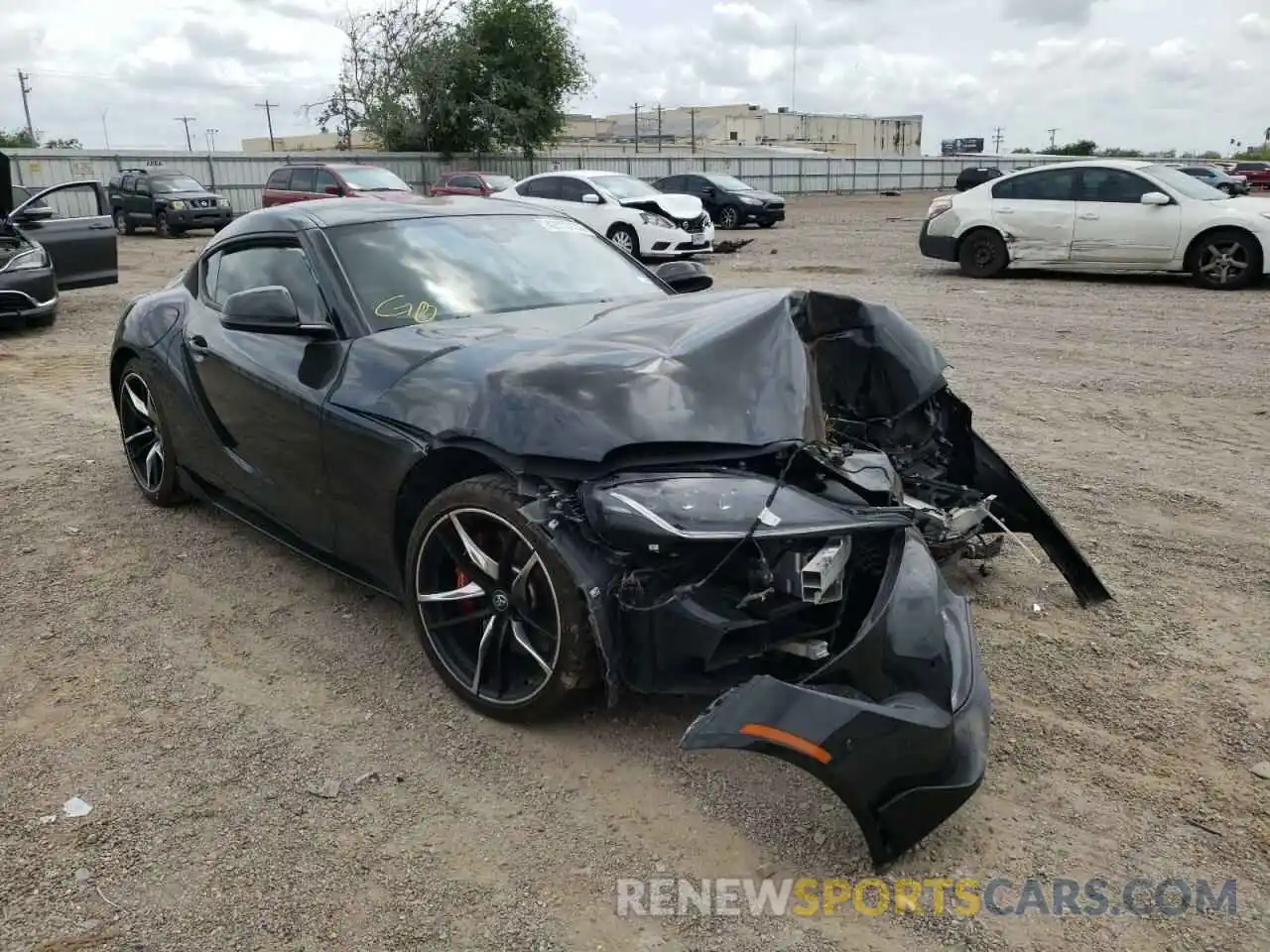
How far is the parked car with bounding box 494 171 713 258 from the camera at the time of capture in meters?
17.2

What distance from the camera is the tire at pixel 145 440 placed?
483 cm

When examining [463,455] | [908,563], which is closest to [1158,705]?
[908,563]

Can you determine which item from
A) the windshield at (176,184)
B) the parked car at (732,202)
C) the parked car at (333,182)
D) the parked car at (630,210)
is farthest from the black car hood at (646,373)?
the windshield at (176,184)

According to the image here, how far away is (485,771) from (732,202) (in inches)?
935

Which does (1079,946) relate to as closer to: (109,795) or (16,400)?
(109,795)

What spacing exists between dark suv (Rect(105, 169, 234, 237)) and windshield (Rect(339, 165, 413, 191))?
5.79m

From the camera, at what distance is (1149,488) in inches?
199

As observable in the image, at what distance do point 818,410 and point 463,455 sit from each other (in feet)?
3.93

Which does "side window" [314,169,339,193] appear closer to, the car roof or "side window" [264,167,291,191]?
"side window" [264,167,291,191]

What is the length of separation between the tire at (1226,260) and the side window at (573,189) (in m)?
10.3

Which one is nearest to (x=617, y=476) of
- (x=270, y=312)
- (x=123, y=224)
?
(x=270, y=312)

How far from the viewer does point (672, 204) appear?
727 inches

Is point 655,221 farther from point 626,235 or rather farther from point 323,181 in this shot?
point 323,181

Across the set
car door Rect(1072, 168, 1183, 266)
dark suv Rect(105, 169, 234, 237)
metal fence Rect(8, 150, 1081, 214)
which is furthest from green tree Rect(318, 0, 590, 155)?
car door Rect(1072, 168, 1183, 266)
